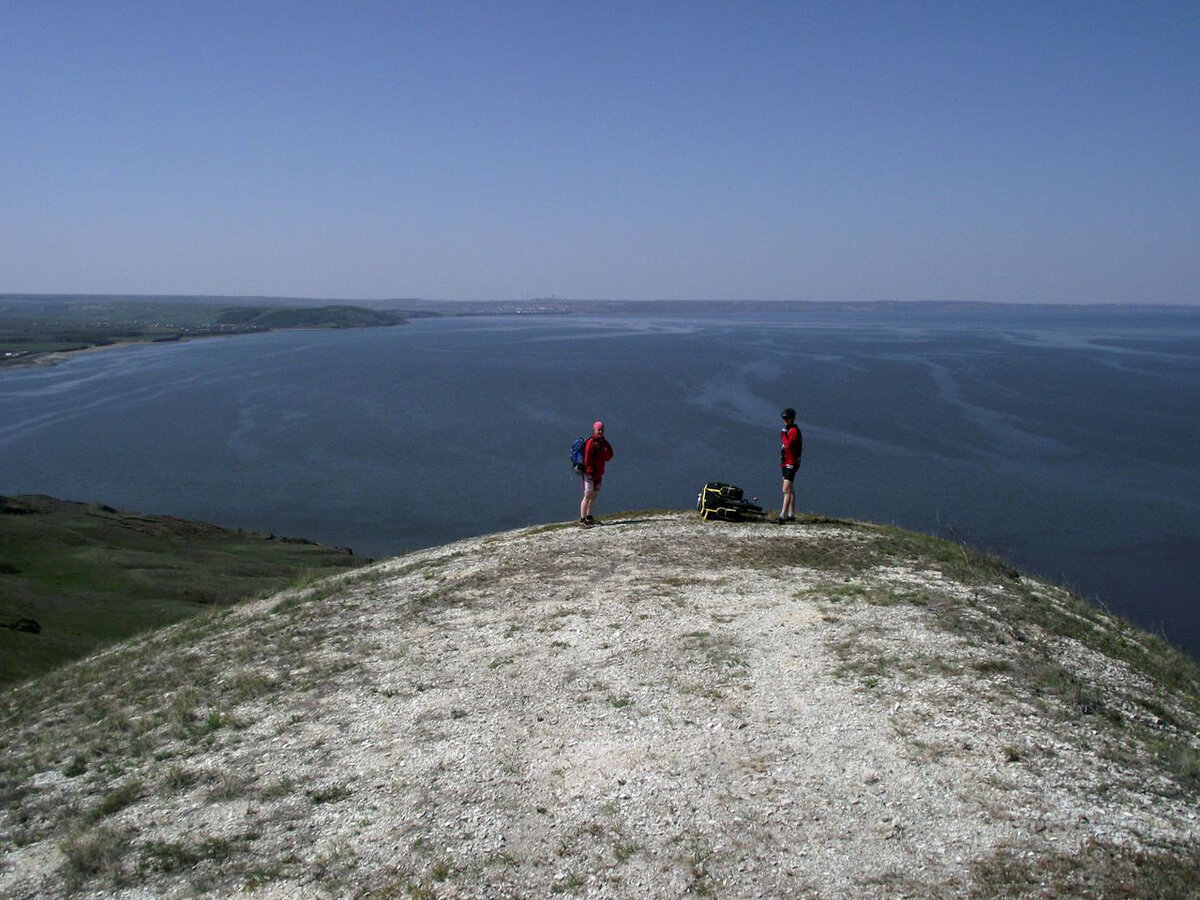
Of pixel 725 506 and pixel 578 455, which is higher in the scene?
pixel 578 455

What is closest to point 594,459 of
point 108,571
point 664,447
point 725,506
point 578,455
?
point 578,455

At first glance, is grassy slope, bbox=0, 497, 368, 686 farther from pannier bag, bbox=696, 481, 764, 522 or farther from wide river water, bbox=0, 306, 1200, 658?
pannier bag, bbox=696, 481, 764, 522

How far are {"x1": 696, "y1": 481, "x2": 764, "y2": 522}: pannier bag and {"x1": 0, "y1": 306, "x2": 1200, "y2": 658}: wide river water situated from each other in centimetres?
1324

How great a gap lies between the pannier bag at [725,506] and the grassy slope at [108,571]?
936cm

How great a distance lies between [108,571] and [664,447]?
36.5 meters

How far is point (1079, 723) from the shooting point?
32.0 ft

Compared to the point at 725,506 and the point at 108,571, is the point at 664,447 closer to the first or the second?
the point at 108,571

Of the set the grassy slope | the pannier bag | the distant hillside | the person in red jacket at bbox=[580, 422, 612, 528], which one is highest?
the person in red jacket at bbox=[580, 422, 612, 528]

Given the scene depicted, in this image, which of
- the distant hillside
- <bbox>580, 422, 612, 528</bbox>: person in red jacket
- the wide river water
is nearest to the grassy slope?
the wide river water

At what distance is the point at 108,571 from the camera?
3553 cm

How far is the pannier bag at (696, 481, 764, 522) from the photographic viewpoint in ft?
62.1

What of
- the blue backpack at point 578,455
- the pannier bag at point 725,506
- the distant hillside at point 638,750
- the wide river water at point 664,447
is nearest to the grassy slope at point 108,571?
the wide river water at point 664,447

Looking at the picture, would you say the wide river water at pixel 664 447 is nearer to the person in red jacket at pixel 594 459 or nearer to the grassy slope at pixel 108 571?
the grassy slope at pixel 108 571

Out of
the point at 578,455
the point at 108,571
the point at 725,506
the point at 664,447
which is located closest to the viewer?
the point at 578,455
